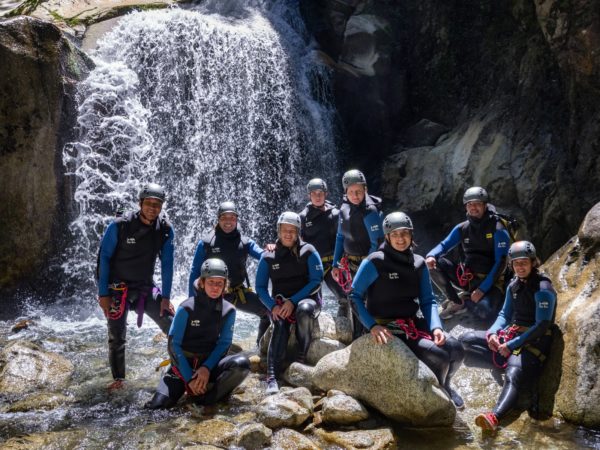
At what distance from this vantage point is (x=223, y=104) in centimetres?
1523

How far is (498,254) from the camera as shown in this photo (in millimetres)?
7324

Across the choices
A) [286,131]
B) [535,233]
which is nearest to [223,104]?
[286,131]

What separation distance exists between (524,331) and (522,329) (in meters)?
0.03

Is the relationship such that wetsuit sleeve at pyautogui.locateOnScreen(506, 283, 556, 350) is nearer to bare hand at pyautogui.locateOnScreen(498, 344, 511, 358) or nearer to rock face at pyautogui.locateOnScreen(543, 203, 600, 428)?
bare hand at pyautogui.locateOnScreen(498, 344, 511, 358)

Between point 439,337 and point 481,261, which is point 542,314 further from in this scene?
point 481,261

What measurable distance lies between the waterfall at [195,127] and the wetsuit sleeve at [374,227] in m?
6.53

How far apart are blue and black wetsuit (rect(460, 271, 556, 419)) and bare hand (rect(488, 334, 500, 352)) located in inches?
4.8

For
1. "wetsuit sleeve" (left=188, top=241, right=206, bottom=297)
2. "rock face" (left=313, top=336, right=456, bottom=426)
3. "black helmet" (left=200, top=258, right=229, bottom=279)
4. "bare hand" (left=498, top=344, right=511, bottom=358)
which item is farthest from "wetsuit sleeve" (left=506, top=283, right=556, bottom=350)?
"wetsuit sleeve" (left=188, top=241, right=206, bottom=297)

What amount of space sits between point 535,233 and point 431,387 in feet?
26.7

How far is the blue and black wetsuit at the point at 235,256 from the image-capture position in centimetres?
718

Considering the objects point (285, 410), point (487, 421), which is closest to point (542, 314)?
point (487, 421)

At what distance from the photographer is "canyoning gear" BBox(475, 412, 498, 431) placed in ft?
17.1

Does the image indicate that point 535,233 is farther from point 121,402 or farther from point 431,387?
point 121,402

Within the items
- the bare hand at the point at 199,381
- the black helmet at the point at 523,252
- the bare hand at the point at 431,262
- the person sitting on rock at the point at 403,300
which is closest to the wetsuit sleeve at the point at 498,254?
the bare hand at the point at 431,262
